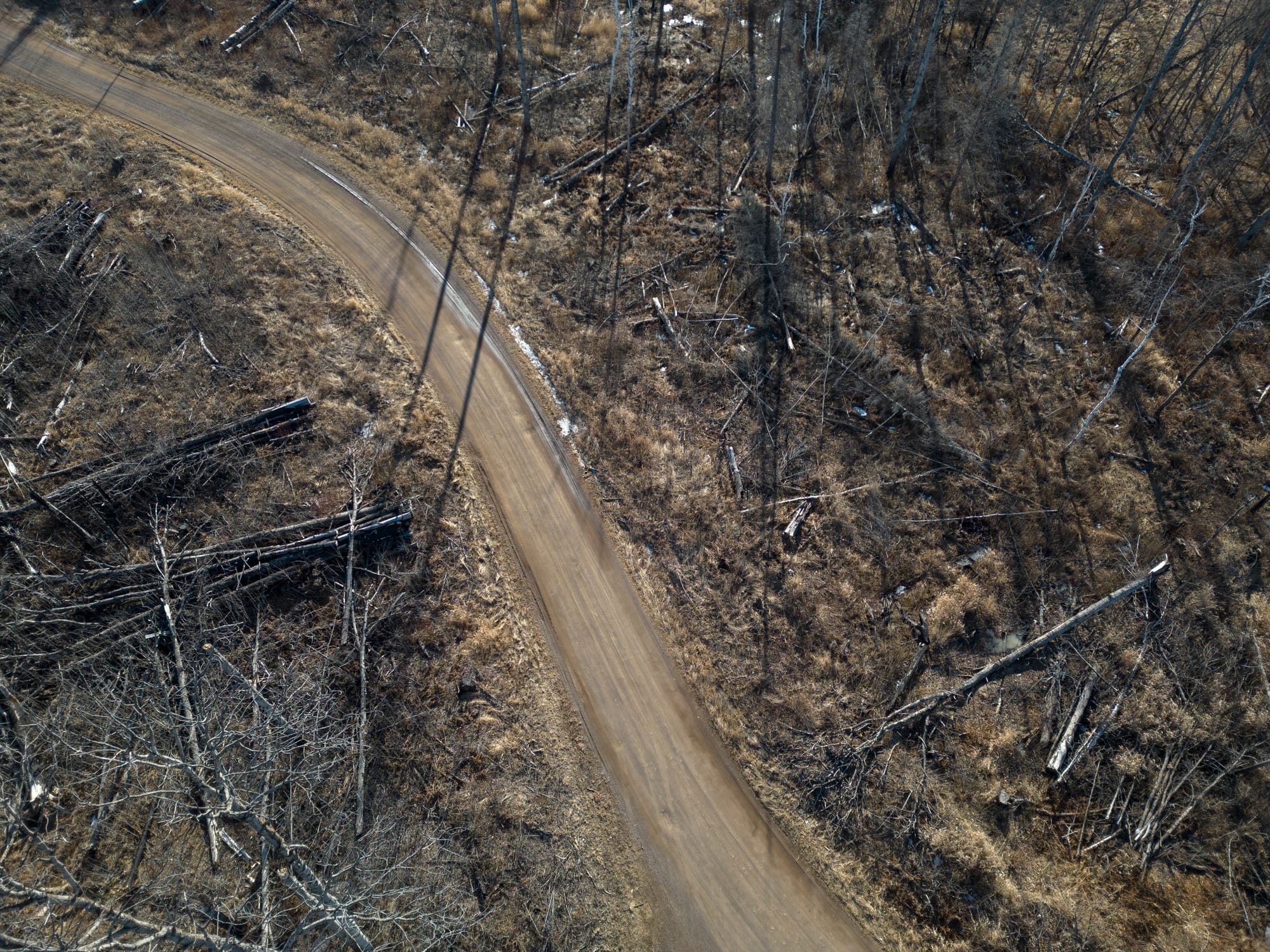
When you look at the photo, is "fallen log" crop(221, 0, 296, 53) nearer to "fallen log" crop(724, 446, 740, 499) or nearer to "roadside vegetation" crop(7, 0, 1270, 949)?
"roadside vegetation" crop(7, 0, 1270, 949)

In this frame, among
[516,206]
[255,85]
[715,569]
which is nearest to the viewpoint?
[715,569]

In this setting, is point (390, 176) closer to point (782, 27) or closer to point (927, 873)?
point (782, 27)

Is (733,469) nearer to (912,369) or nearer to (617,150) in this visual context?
(912,369)

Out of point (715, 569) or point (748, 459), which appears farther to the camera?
point (748, 459)

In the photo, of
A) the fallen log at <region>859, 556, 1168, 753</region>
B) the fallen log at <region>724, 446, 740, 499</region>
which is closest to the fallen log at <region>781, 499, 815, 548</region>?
the fallen log at <region>724, 446, 740, 499</region>

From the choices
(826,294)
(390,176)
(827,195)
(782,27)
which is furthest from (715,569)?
(782,27)

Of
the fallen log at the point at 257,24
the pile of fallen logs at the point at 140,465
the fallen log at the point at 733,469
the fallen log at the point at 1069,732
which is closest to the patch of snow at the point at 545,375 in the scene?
the fallen log at the point at 733,469

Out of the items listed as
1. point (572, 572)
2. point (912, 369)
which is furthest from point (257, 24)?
point (912, 369)
